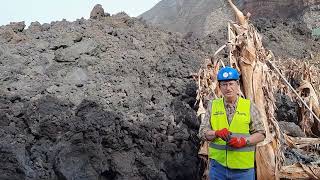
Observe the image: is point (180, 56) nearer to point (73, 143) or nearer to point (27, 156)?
point (73, 143)

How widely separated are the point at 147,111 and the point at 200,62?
187cm

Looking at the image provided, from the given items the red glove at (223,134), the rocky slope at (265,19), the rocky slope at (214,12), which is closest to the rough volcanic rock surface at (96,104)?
the rocky slope at (214,12)

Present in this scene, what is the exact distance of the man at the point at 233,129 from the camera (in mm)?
3059

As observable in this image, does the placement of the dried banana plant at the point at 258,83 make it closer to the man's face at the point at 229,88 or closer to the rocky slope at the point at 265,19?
the man's face at the point at 229,88

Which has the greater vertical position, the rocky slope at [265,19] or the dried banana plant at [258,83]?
the rocky slope at [265,19]

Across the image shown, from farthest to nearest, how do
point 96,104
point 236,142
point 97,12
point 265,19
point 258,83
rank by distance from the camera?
point 265,19 → point 97,12 → point 96,104 → point 258,83 → point 236,142

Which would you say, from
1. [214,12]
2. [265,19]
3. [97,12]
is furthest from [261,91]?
[214,12]

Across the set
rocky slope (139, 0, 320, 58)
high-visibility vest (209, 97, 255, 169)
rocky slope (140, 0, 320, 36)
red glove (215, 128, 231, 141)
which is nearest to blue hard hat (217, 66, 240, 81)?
high-visibility vest (209, 97, 255, 169)

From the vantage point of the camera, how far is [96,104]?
5938mm

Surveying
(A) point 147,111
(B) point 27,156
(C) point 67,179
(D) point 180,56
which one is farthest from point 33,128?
(D) point 180,56

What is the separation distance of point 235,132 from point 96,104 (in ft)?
10.5

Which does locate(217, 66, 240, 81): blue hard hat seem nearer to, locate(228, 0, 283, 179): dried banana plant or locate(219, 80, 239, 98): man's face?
locate(219, 80, 239, 98): man's face

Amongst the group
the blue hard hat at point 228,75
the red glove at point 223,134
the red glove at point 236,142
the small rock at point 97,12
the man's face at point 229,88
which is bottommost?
the red glove at point 236,142

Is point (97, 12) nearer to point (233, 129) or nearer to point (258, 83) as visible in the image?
point (258, 83)
